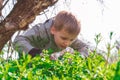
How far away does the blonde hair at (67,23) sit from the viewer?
9.79 ft

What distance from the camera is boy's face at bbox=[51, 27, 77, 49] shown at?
2.98 meters

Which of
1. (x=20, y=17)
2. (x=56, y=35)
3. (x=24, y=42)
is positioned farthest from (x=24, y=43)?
(x=20, y=17)

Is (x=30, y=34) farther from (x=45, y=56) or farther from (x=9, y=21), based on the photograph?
(x=45, y=56)

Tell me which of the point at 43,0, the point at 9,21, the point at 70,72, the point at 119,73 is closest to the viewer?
the point at 119,73

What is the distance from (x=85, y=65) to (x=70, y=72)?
0.38ft

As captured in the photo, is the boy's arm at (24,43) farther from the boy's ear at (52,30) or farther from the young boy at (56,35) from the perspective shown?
the boy's ear at (52,30)

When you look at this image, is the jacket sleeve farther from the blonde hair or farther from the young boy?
the blonde hair

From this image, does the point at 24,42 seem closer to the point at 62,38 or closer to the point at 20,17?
the point at 62,38

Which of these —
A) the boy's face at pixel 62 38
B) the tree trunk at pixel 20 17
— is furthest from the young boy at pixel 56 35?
the tree trunk at pixel 20 17

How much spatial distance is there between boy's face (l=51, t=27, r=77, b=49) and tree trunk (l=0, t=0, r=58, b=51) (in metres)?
0.72

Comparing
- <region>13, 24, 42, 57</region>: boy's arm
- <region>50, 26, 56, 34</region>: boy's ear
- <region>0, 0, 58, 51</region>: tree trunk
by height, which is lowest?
<region>13, 24, 42, 57</region>: boy's arm

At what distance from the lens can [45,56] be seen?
5.95 feet

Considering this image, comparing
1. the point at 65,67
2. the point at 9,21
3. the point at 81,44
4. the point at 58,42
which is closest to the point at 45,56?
the point at 65,67

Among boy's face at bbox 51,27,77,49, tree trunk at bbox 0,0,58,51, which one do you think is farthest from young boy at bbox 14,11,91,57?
tree trunk at bbox 0,0,58,51
